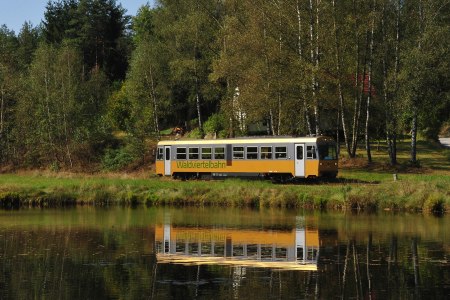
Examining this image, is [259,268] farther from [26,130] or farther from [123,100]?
[123,100]

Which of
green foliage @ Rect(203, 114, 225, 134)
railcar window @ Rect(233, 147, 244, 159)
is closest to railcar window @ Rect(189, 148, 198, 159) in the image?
railcar window @ Rect(233, 147, 244, 159)

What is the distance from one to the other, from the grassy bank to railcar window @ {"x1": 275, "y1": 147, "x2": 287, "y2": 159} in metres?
2.09

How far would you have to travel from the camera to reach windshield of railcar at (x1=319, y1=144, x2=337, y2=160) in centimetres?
5106

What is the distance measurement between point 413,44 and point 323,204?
19807mm

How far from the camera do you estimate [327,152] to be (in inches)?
2028

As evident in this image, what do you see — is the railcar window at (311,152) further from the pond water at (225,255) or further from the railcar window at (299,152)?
the pond water at (225,255)

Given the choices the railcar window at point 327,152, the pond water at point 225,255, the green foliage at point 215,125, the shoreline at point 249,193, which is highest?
the green foliage at point 215,125

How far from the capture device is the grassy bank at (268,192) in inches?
1665

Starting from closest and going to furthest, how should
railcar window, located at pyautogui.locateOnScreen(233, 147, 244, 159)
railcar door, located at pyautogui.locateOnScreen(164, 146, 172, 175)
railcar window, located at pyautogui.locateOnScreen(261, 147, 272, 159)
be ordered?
railcar window, located at pyautogui.locateOnScreen(261, 147, 272, 159), railcar window, located at pyautogui.locateOnScreen(233, 147, 244, 159), railcar door, located at pyautogui.locateOnScreen(164, 146, 172, 175)

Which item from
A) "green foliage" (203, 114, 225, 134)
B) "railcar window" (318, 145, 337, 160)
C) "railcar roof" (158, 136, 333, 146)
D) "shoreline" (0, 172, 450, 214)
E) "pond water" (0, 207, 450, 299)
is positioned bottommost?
"pond water" (0, 207, 450, 299)

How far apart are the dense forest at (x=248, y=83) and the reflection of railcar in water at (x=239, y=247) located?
A: 22.1 metres

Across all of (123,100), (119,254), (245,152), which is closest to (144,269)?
(119,254)

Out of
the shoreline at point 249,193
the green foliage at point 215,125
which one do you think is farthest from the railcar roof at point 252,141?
the green foliage at point 215,125

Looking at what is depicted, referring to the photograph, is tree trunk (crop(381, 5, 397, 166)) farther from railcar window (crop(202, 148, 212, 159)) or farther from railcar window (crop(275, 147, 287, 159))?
railcar window (crop(202, 148, 212, 159))
